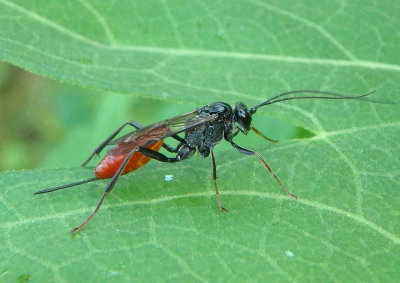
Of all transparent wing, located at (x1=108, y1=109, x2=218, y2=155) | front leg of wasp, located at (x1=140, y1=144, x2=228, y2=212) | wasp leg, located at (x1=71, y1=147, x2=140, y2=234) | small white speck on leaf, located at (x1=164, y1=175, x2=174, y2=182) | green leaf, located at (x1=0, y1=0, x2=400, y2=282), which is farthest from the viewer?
transparent wing, located at (x1=108, y1=109, x2=218, y2=155)

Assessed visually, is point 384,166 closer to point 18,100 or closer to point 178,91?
point 178,91

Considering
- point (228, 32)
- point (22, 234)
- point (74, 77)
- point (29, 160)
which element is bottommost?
point (29, 160)

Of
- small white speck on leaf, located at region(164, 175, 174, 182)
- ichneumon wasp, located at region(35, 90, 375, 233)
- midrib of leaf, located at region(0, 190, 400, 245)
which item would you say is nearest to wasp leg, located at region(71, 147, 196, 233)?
A: ichneumon wasp, located at region(35, 90, 375, 233)

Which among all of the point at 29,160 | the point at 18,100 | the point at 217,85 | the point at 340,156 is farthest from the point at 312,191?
the point at 18,100

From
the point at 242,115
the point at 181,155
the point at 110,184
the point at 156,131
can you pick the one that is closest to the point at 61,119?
the point at 181,155

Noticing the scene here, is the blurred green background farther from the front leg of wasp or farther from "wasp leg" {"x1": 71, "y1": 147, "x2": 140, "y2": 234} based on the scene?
"wasp leg" {"x1": 71, "y1": 147, "x2": 140, "y2": 234}

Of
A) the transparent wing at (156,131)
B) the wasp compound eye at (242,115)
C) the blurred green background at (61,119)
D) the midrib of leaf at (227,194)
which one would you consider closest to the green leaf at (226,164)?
the midrib of leaf at (227,194)
